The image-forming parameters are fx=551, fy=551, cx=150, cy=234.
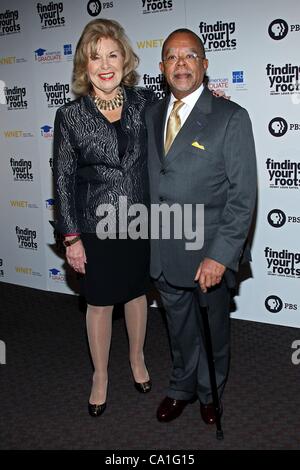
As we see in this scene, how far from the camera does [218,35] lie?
3.53m

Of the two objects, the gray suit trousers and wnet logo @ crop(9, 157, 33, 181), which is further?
wnet logo @ crop(9, 157, 33, 181)

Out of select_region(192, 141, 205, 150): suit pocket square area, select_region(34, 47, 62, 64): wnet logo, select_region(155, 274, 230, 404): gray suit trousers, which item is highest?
select_region(34, 47, 62, 64): wnet logo

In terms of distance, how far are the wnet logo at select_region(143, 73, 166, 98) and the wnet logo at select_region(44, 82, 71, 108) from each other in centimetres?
69

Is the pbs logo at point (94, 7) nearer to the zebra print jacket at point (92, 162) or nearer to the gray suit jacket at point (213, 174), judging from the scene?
the zebra print jacket at point (92, 162)

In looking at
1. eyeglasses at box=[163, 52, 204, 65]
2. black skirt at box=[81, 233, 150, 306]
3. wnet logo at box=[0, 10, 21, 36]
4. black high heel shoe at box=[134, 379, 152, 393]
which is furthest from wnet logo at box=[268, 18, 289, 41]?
black high heel shoe at box=[134, 379, 152, 393]

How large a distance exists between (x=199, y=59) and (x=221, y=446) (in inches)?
65.6

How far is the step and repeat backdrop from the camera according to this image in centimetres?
342

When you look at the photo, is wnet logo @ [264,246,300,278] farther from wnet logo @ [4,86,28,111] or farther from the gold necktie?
wnet logo @ [4,86,28,111]

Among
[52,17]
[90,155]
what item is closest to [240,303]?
[90,155]

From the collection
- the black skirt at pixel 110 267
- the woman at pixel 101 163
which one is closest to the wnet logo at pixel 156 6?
the woman at pixel 101 163

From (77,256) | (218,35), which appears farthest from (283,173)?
(77,256)

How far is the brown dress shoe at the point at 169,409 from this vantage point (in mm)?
2652

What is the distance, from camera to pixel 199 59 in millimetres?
2244
